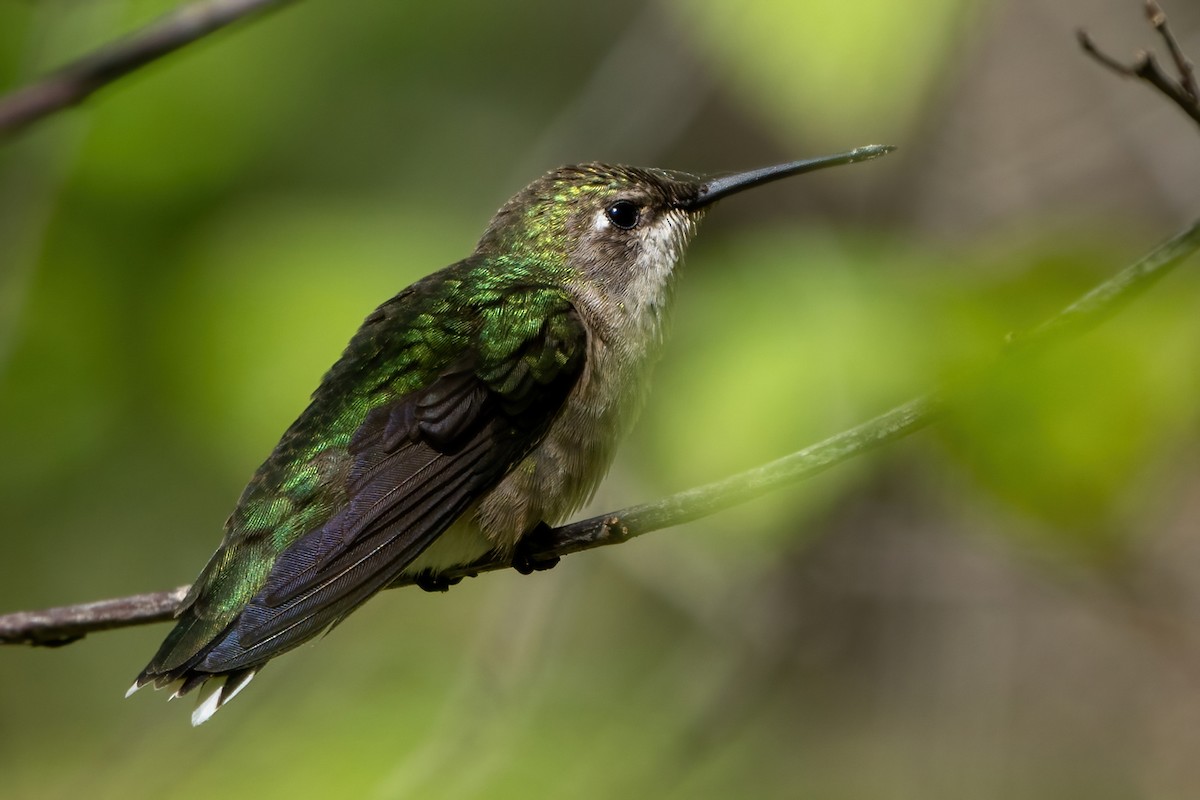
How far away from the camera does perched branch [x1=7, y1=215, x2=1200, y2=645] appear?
7.82ft

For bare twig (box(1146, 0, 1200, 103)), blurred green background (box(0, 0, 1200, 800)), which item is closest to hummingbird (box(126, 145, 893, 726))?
blurred green background (box(0, 0, 1200, 800))

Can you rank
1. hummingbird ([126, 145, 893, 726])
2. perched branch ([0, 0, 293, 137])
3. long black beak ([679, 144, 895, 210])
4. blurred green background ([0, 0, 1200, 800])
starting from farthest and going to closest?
long black beak ([679, 144, 895, 210]) → blurred green background ([0, 0, 1200, 800]) → hummingbird ([126, 145, 893, 726]) → perched branch ([0, 0, 293, 137])

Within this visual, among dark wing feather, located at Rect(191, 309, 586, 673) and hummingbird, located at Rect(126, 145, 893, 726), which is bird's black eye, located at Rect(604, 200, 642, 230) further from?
dark wing feather, located at Rect(191, 309, 586, 673)

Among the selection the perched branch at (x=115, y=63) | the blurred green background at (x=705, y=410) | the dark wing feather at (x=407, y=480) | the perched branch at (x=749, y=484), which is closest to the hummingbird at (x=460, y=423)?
the dark wing feather at (x=407, y=480)

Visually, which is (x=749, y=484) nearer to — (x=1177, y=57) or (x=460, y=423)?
(x=460, y=423)

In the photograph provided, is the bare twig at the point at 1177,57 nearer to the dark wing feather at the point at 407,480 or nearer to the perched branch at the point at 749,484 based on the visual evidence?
the perched branch at the point at 749,484

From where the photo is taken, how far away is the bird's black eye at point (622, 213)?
4320mm

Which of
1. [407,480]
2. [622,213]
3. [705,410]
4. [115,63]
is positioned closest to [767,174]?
[622,213]

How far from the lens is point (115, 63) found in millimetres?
2438

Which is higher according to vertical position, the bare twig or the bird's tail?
the bare twig

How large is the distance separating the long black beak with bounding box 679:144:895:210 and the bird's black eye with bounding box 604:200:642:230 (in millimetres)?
171

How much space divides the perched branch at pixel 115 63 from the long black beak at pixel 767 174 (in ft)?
5.82

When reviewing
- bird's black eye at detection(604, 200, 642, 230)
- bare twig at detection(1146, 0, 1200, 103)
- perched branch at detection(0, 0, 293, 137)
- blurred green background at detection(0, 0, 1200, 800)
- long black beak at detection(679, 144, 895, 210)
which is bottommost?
blurred green background at detection(0, 0, 1200, 800)

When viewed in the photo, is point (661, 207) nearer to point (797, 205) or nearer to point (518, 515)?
point (518, 515)
